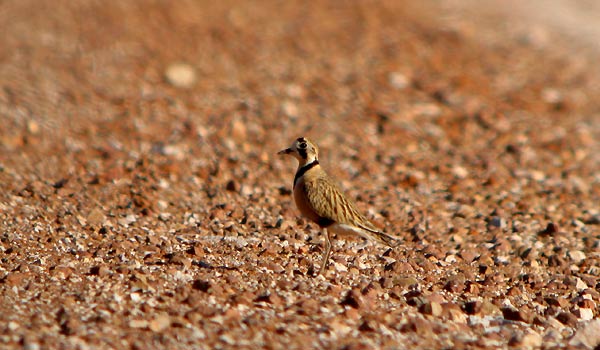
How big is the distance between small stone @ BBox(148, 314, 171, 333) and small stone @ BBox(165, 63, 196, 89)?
5.97m

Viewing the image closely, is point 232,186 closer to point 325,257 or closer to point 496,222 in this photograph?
point 325,257

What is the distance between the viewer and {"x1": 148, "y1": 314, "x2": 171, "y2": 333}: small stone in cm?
471

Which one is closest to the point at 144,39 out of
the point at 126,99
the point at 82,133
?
the point at 126,99

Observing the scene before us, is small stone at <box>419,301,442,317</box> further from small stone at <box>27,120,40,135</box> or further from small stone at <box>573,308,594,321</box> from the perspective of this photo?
small stone at <box>27,120,40,135</box>

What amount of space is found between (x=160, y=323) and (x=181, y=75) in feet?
20.8

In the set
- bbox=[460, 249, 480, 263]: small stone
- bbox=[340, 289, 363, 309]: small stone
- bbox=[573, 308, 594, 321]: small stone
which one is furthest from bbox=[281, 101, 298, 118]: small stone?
bbox=[573, 308, 594, 321]: small stone

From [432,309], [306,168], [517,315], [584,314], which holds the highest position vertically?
[306,168]

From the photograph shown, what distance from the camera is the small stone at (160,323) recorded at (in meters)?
4.71

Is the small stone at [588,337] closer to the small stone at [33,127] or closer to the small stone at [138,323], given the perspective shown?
the small stone at [138,323]

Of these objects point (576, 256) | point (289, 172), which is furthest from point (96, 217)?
point (576, 256)

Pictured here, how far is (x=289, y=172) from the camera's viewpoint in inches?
336

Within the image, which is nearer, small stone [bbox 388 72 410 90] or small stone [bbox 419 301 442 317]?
small stone [bbox 419 301 442 317]

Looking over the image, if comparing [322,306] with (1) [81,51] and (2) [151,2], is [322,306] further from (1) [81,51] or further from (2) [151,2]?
(2) [151,2]

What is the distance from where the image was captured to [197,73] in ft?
35.4
